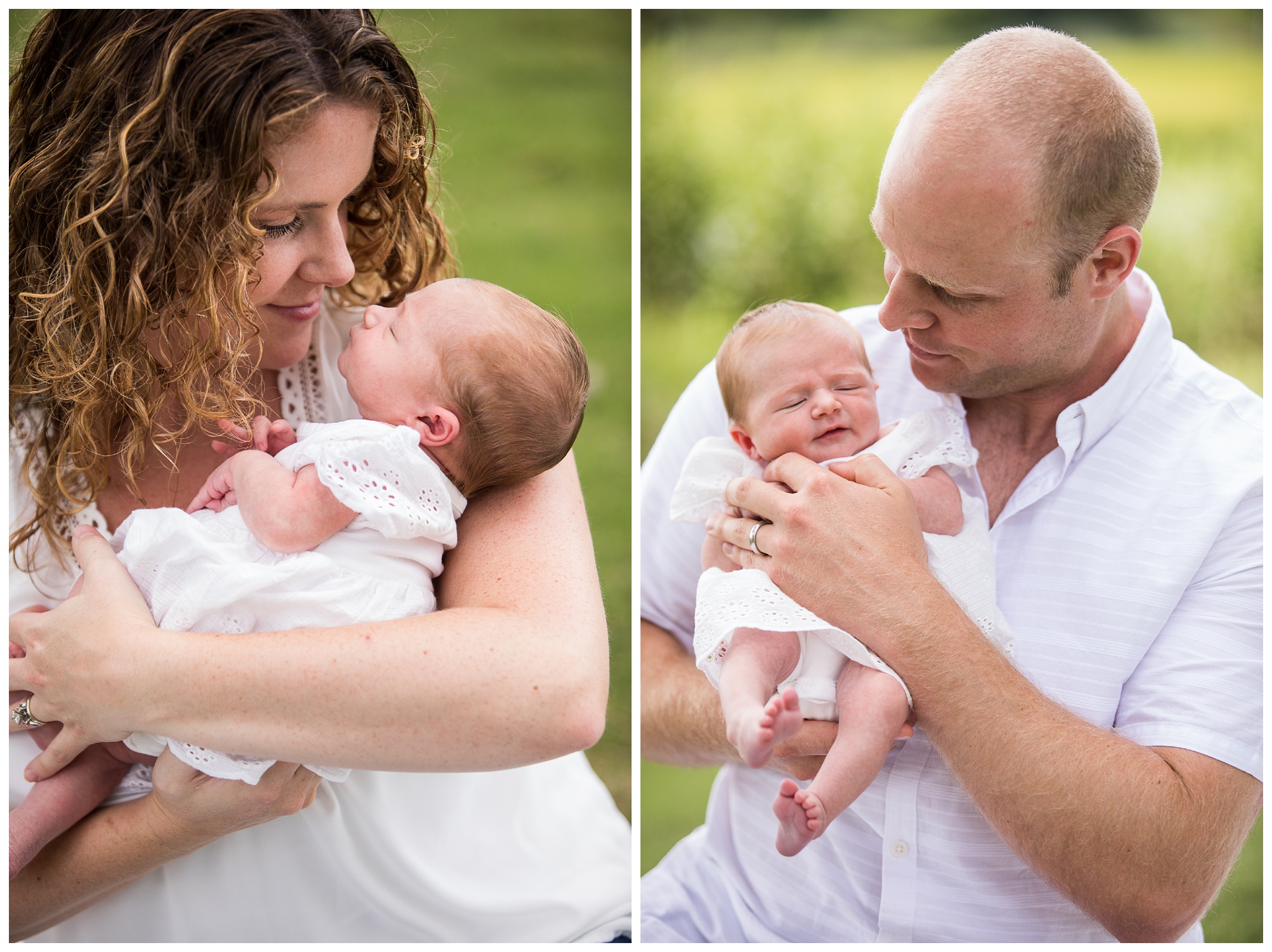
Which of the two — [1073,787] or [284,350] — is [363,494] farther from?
[1073,787]

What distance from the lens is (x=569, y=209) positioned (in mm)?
4574

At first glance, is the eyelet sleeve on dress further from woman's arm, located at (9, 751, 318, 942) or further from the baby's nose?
the baby's nose

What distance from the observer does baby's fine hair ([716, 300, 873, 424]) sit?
2.13 meters

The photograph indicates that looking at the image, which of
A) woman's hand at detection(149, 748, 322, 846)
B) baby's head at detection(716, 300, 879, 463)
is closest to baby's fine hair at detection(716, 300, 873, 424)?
baby's head at detection(716, 300, 879, 463)

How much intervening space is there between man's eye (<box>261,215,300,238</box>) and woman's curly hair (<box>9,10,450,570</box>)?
49 mm

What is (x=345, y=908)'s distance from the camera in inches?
81.2

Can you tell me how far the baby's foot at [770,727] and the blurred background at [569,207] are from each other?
1901 millimetres

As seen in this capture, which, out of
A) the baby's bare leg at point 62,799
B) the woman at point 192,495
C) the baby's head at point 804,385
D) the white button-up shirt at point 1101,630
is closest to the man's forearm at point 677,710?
the white button-up shirt at point 1101,630

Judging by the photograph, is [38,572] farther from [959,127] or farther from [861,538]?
[959,127]

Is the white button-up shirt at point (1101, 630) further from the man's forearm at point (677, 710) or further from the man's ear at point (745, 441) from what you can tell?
the man's ear at point (745, 441)

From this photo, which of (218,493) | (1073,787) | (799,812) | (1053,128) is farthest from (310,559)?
(1053,128)

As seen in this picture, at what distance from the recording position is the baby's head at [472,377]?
1.86 metres

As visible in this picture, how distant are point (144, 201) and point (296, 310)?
1.14 feet

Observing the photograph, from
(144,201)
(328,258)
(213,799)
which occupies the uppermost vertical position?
(144,201)
